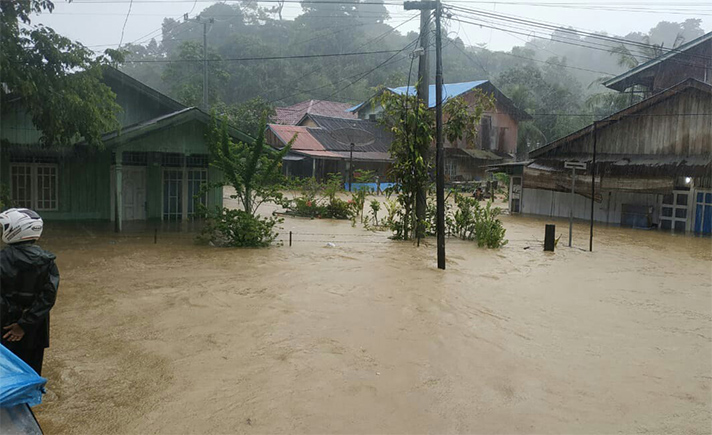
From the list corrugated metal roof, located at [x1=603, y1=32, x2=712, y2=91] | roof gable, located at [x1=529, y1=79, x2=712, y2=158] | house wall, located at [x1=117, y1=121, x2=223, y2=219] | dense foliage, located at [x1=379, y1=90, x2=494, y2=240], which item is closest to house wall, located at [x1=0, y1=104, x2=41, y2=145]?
house wall, located at [x1=117, y1=121, x2=223, y2=219]

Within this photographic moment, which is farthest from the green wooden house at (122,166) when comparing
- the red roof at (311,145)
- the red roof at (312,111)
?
the red roof at (312,111)

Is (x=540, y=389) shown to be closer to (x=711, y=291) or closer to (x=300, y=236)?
(x=711, y=291)

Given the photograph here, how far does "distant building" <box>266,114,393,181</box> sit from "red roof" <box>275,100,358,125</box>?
6.82 meters

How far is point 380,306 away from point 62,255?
7552 millimetres

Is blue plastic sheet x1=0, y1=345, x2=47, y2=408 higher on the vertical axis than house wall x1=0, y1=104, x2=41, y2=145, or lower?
lower

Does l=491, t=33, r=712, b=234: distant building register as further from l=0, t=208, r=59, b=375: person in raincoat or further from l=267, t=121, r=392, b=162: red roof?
l=0, t=208, r=59, b=375: person in raincoat

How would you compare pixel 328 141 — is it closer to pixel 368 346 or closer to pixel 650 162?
pixel 650 162

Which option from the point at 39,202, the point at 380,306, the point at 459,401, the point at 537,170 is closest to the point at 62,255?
the point at 39,202

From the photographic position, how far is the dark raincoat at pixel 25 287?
13.1 feet

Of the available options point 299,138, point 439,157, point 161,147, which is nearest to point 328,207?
point 161,147

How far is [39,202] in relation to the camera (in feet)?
55.1

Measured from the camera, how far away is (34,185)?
16641 millimetres

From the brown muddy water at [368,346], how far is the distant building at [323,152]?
79.9 ft

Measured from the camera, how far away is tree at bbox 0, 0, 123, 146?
1179 centimetres
